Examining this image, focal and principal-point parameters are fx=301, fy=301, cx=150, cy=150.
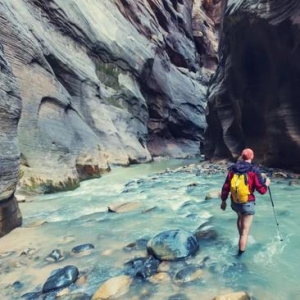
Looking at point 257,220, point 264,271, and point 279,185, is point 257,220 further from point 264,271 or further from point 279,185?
point 279,185

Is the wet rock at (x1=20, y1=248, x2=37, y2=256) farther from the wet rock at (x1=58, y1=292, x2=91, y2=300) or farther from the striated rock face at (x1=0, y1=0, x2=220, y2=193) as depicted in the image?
the striated rock face at (x1=0, y1=0, x2=220, y2=193)

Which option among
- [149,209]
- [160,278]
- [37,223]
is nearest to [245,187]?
[160,278]

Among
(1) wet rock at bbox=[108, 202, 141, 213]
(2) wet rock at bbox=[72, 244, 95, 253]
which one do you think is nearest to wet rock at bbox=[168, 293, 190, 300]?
(2) wet rock at bbox=[72, 244, 95, 253]

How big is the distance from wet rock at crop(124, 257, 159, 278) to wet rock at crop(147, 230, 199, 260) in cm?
14

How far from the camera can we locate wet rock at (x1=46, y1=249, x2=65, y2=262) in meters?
4.62

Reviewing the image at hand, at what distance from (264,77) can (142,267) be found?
41.0 feet

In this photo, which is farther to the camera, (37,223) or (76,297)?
(37,223)

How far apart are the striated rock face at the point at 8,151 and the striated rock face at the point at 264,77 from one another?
922cm

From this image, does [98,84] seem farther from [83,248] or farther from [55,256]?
[55,256]

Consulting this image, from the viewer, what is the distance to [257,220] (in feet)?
19.8

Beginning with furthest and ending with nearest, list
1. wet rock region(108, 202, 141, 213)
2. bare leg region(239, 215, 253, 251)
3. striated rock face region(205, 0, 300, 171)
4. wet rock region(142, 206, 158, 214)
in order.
Answer: striated rock face region(205, 0, 300, 171) → wet rock region(108, 202, 141, 213) → wet rock region(142, 206, 158, 214) → bare leg region(239, 215, 253, 251)

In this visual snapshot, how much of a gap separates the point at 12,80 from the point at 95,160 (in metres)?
7.94

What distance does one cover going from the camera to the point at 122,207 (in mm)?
7531

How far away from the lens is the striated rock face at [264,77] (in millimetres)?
11062
